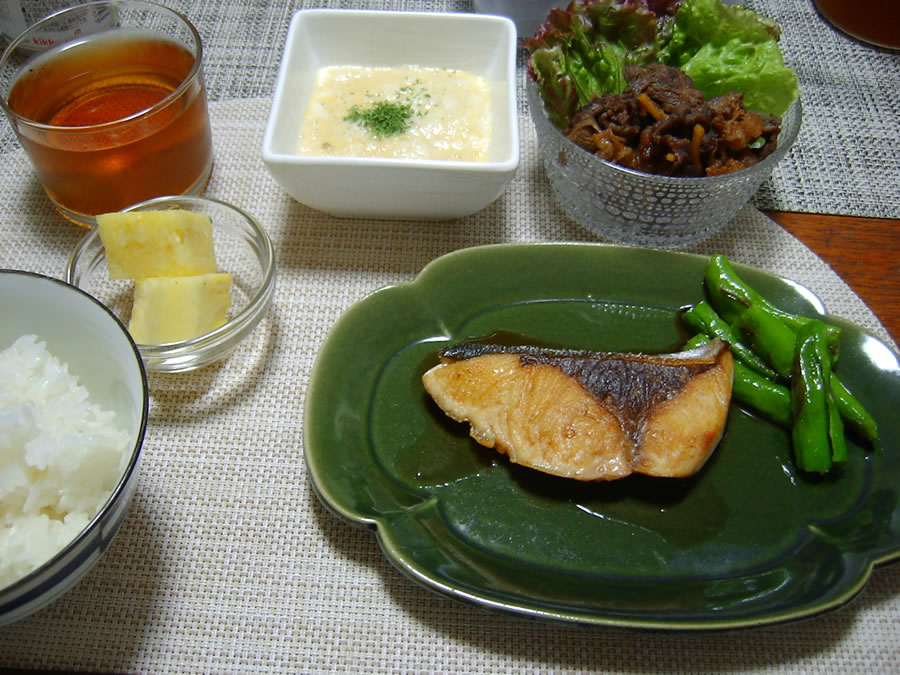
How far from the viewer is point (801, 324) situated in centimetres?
204

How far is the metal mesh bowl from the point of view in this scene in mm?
2184

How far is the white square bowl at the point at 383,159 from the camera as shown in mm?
2156

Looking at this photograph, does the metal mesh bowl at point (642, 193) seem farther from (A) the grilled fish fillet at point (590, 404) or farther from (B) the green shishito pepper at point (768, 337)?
(A) the grilled fish fillet at point (590, 404)

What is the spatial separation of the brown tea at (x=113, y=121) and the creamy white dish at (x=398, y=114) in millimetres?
414

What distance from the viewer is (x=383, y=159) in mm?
2121

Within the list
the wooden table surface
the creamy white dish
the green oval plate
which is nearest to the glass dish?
the green oval plate

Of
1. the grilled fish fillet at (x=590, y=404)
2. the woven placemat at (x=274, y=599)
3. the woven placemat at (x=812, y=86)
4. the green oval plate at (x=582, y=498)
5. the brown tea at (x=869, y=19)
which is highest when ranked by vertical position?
the brown tea at (x=869, y=19)

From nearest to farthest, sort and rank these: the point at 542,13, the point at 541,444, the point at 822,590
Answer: the point at 822,590 < the point at 541,444 < the point at 542,13

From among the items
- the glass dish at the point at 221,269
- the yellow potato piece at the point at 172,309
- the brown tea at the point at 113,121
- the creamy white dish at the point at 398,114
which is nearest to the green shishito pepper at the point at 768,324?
the creamy white dish at the point at 398,114

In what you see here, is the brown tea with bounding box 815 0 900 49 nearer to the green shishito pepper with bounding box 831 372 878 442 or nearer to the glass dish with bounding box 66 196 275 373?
the green shishito pepper with bounding box 831 372 878 442

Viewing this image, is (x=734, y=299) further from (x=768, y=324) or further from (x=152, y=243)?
(x=152, y=243)

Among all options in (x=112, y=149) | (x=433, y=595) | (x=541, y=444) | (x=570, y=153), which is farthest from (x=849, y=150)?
(x=112, y=149)

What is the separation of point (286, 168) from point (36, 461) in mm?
1112

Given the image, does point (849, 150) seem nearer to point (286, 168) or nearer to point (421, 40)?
point (421, 40)
